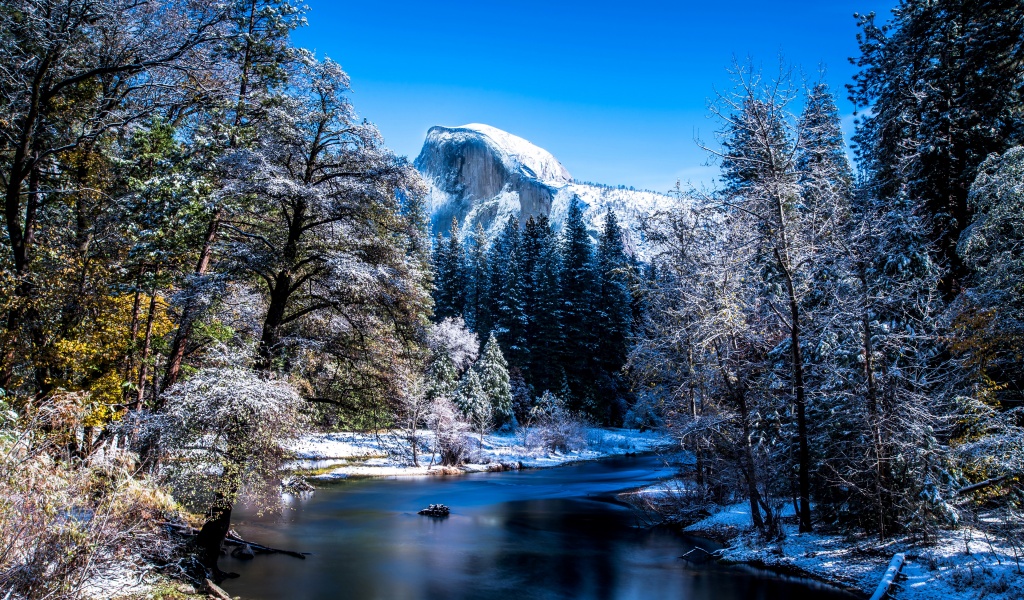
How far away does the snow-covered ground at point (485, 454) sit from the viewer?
3072 cm

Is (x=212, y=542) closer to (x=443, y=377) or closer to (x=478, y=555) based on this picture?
(x=478, y=555)

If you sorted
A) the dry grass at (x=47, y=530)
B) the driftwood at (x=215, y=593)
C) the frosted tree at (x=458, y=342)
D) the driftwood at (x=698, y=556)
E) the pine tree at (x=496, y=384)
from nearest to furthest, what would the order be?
the dry grass at (x=47, y=530)
the driftwood at (x=215, y=593)
the driftwood at (x=698, y=556)
the pine tree at (x=496, y=384)
the frosted tree at (x=458, y=342)

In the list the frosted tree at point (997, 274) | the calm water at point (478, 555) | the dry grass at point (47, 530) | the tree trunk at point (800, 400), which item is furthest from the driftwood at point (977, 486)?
the dry grass at point (47, 530)

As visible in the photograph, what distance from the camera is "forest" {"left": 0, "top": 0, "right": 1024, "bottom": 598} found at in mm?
9516

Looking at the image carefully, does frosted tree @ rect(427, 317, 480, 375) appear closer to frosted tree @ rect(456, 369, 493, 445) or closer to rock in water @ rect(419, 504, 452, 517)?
frosted tree @ rect(456, 369, 493, 445)

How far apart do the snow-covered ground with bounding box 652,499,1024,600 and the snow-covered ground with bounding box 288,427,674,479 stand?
36.8 feet

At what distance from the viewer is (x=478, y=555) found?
14781mm

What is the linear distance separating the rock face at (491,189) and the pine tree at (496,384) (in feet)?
267

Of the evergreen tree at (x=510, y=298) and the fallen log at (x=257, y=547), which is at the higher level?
the evergreen tree at (x=510, y=298)

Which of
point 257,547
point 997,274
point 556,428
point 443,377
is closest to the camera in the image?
point 997,274

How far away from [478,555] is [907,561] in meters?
9.57

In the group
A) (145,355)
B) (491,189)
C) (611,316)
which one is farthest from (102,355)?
(491,189)

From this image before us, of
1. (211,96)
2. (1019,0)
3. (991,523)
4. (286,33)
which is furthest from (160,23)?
(1019,0)

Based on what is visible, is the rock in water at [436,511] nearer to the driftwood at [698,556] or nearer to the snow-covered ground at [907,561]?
the driftwood at [698,556]
